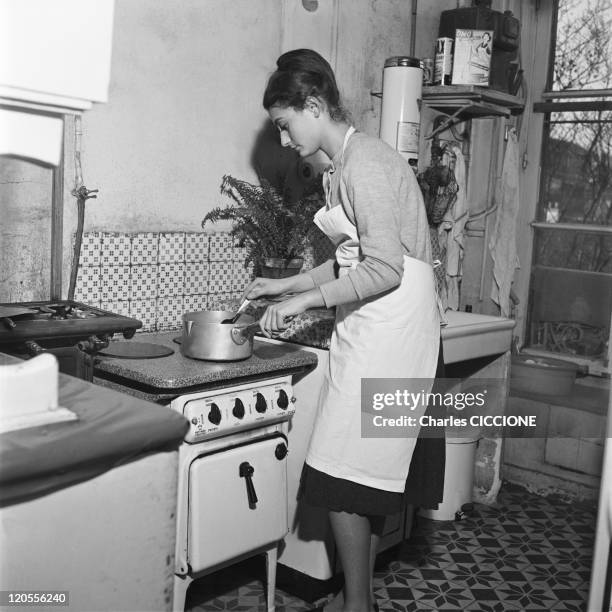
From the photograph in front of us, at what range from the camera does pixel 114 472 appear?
144cm

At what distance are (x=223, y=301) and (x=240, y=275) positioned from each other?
180mm

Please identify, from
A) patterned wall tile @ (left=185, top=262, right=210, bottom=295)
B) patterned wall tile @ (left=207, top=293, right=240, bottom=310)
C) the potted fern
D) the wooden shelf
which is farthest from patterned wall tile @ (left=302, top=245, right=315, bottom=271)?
the wooden shelf

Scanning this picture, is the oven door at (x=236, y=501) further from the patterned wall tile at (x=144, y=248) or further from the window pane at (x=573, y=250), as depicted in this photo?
the window pane at (x=573, y=250)

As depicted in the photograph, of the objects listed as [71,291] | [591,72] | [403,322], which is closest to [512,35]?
[591,72]

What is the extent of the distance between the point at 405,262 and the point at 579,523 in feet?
6.80

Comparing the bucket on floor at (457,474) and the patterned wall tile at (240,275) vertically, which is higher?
the patterned wall tile at (240,275)

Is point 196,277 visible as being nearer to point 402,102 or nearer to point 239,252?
point 239,252

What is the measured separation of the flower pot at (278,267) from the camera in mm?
3344

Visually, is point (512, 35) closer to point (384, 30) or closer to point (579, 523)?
point (384, 30)

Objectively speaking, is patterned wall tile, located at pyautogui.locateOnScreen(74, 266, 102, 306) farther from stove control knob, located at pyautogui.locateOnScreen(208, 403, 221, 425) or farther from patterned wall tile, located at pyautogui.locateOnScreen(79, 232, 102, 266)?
stove control knob, located at pyautogui.locateOnScreen(208, 403, 221, 425)

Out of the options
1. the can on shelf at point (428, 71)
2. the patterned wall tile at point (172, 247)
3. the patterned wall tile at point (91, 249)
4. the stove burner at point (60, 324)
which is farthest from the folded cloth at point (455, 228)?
the stove burner at point (60, 324)

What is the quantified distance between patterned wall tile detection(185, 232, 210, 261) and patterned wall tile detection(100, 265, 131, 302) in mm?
294

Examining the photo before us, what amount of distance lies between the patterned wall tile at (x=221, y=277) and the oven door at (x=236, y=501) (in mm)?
841

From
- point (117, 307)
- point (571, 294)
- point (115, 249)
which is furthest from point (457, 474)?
point (115, 249)
